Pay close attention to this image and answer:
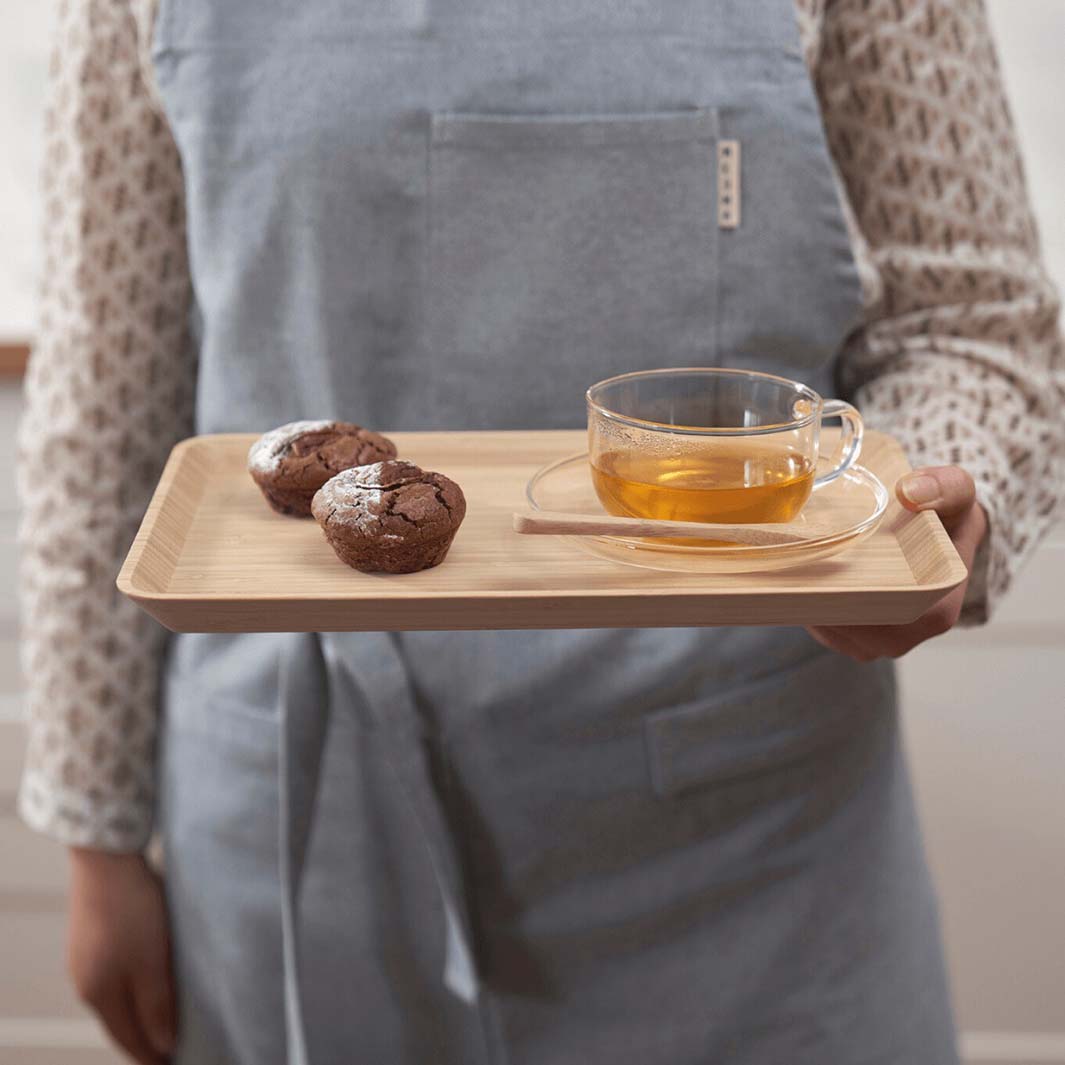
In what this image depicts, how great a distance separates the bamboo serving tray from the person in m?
0.10

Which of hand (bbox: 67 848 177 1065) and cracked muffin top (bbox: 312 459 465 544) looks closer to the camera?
cracked muffin top (bbox: 312 459 465 544)

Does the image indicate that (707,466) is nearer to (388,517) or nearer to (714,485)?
(714,485)

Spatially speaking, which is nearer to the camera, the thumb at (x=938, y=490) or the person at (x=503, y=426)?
the thumb at (x=938, y=490)

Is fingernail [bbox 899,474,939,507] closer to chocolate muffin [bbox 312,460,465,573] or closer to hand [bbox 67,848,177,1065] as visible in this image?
chocolate muffin [bbox 312,460,465,573]

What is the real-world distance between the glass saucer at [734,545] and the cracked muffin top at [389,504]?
6cm

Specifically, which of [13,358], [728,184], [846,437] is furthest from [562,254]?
[13,358]

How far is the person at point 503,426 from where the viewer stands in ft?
2.41

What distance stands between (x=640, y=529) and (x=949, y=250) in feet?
1.33

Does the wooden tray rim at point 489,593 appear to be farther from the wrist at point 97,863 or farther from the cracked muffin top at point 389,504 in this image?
the wrist at point 97,863

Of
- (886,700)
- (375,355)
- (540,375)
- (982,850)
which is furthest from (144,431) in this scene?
(982,850)

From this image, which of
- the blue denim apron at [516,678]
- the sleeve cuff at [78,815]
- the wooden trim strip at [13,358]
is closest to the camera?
the blue denim apron at [516,678]

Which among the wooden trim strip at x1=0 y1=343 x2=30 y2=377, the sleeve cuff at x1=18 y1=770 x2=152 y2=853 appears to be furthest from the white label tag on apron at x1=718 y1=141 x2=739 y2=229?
the wooden trim strip at x1=0 y1=343 x2=30 y2=377

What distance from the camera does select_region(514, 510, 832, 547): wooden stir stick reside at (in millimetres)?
547

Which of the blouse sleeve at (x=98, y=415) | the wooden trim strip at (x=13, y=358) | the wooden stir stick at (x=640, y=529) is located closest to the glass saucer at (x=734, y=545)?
the wooden stir stick at (x=640, y=529)
